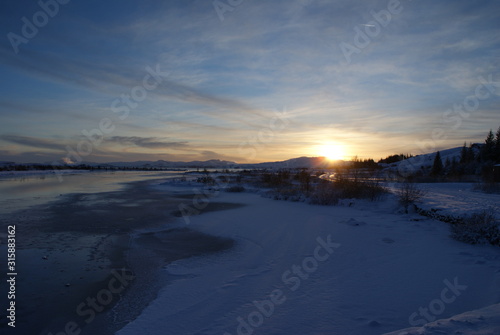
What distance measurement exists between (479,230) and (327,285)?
6.12 m

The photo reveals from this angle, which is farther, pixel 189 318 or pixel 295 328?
pixel 189 318

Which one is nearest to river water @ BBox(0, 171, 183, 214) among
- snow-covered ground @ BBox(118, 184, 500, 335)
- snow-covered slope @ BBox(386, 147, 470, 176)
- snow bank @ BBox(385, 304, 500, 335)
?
snow-covered ground @ BBox(118, 184, 500, 335)

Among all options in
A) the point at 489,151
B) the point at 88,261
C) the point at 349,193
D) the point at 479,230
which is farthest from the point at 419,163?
the point at 88,261

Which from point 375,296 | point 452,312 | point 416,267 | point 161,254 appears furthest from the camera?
point 161,254

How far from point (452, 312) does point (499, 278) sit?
229cm

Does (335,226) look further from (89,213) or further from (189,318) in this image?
(89,213)

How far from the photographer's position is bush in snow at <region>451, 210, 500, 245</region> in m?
8.45

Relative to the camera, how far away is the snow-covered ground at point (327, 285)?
454 centimetres

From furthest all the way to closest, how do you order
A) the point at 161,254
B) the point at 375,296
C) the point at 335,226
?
the point at 335,226
the point at 161,254
the point at 375,296

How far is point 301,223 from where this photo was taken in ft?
40.9

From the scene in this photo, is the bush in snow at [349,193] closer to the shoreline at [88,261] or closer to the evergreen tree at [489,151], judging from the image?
the shoreline at [88,261]

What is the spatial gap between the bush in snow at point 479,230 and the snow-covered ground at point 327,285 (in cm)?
36

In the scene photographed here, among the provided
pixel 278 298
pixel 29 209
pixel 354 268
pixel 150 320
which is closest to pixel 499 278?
pixel 354 268

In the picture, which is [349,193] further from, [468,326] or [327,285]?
[468,326]
